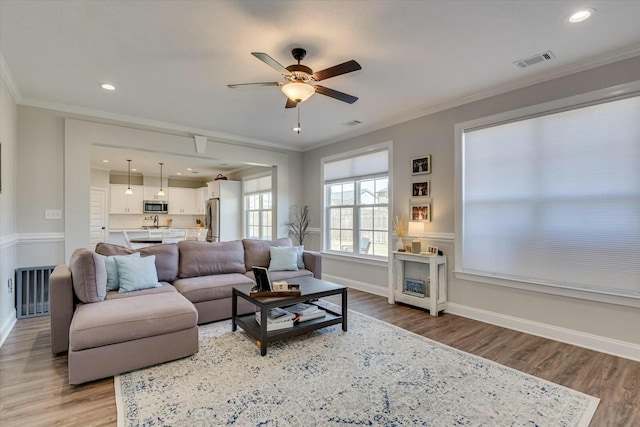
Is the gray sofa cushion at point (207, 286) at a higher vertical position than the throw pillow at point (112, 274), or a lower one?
lower

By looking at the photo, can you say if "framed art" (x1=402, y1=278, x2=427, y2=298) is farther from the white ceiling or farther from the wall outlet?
the wall outlet

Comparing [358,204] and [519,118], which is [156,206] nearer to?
[358,204]

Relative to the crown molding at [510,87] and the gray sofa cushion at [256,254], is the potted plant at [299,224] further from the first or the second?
the crown molding at [510,87]

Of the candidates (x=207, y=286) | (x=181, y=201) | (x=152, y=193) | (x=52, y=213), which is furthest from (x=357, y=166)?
(x=152, y=193)

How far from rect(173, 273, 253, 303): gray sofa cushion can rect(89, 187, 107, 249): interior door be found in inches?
246

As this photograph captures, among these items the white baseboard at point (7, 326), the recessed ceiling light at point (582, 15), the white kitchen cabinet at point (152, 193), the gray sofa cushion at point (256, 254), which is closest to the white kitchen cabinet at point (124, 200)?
the white kitchen cabinet at point (152, 193)

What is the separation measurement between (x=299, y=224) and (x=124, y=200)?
19.0 feet

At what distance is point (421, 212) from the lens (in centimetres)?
433

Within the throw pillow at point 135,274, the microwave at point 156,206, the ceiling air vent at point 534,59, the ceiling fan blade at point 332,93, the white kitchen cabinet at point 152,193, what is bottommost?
the throw pillow at point 135,274

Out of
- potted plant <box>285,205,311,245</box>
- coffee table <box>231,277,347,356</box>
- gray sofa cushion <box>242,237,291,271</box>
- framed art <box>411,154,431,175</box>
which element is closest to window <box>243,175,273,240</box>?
potted plant <box>285,205,311,245</box>

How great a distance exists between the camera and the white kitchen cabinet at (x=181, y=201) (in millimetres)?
9812

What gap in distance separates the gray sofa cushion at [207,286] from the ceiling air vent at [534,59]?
144 inches

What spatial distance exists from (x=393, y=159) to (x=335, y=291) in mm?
2466

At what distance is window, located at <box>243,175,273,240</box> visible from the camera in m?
7.75
